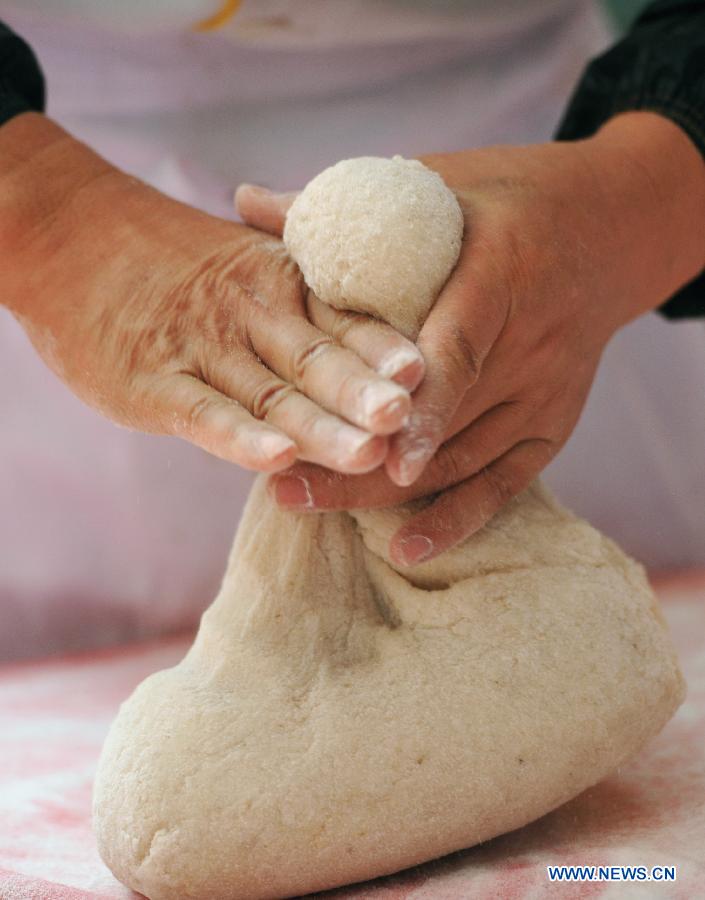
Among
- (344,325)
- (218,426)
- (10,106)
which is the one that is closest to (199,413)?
(218,426)

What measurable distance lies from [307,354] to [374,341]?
0.06 metres

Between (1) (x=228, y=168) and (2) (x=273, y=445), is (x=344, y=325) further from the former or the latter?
(1) (x=228, y=168)

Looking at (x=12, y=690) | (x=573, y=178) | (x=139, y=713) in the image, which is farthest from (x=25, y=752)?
(x=573, y=178)

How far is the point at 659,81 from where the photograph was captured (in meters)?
1.45

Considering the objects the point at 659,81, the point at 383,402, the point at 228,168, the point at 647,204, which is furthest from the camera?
the point at 228,168

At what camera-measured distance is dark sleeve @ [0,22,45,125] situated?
1270 millimetres

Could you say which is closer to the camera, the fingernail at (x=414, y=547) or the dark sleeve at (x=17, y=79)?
the fingernail at (x=414, y=547)

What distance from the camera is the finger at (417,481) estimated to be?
0.94 metres

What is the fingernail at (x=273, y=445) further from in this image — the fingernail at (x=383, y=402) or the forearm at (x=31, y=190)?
the forearm at (x=31, y=190)

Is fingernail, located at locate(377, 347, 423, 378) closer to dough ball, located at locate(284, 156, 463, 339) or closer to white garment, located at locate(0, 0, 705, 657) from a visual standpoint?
dough ball, located at locate(284, 156, 463, 339)

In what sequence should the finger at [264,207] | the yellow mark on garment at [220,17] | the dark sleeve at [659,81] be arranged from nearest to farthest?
the finger at [264,207] → the dark sleeve at [659,81] → the yellow mark on garment at [220,17]

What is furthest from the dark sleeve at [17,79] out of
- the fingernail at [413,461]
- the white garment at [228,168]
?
the fingernail at [413,461]

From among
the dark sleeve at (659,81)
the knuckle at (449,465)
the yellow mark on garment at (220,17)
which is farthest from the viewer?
the yellow mark on garment at (220,17)


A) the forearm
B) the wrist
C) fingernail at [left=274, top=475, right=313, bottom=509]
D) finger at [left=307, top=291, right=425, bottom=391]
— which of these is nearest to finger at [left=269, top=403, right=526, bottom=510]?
fingernail at [left=274, top=475, right=313, bottom=509]
